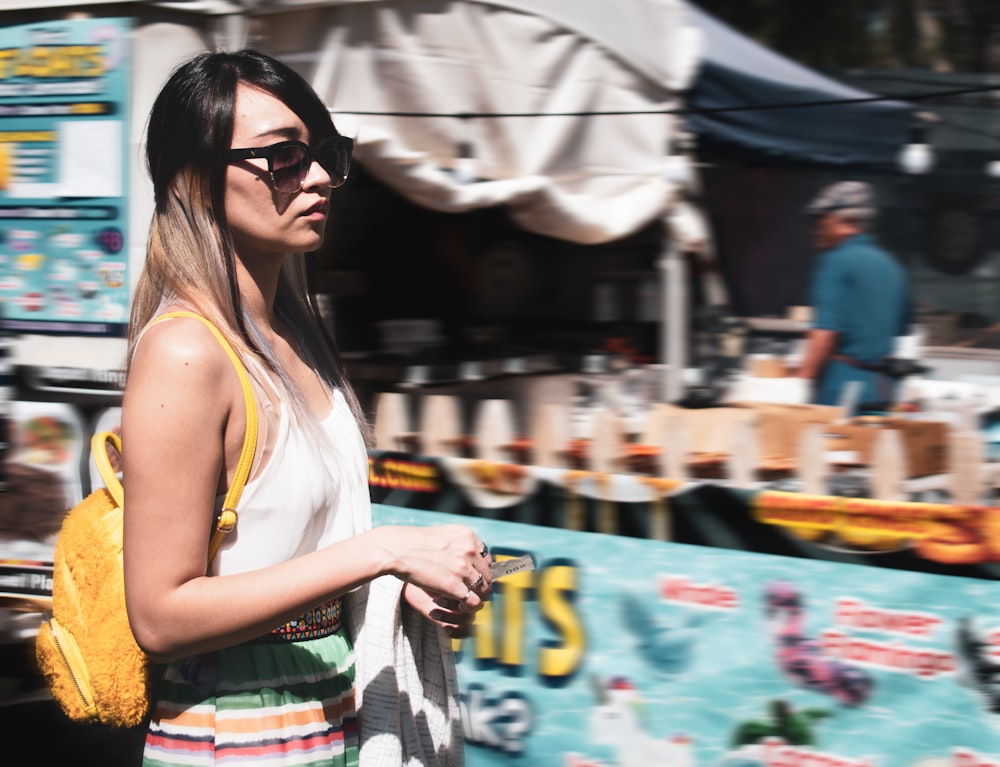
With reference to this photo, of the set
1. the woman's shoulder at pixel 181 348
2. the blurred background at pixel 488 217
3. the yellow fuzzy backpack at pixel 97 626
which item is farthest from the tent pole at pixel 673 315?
the woman's shoulder at pixel 181 348

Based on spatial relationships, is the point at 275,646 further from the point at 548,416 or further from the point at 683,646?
the point at 548,416

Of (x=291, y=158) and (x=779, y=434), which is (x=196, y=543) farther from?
(x=779, y=434)

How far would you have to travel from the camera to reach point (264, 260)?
1706mm

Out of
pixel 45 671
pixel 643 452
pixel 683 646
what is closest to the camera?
pixel 45 671

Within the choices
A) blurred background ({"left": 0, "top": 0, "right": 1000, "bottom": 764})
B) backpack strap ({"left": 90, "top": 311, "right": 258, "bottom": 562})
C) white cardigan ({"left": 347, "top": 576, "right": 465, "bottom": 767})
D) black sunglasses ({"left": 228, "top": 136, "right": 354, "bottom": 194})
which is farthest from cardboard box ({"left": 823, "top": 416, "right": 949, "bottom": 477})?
backpack strap ({"left": 90, "top": 311, "right": 258, "bottom": 562})

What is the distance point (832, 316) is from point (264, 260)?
3.94 m

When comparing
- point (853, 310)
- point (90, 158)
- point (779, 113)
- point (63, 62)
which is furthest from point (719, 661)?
point (779, 113)

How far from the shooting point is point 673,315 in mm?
5914

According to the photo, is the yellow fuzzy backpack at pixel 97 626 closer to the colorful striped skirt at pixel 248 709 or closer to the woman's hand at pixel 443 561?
the colorful striped skirt at pixel 248 709

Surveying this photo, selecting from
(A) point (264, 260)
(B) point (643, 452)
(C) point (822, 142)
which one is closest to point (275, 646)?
(A) point (264, 260)

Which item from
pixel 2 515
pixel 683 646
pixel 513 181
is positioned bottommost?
pixel 683 646

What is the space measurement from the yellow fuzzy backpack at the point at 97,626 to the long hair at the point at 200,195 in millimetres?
245

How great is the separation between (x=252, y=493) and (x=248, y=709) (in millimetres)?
287

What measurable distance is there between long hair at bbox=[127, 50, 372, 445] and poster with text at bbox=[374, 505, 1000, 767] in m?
1.84
